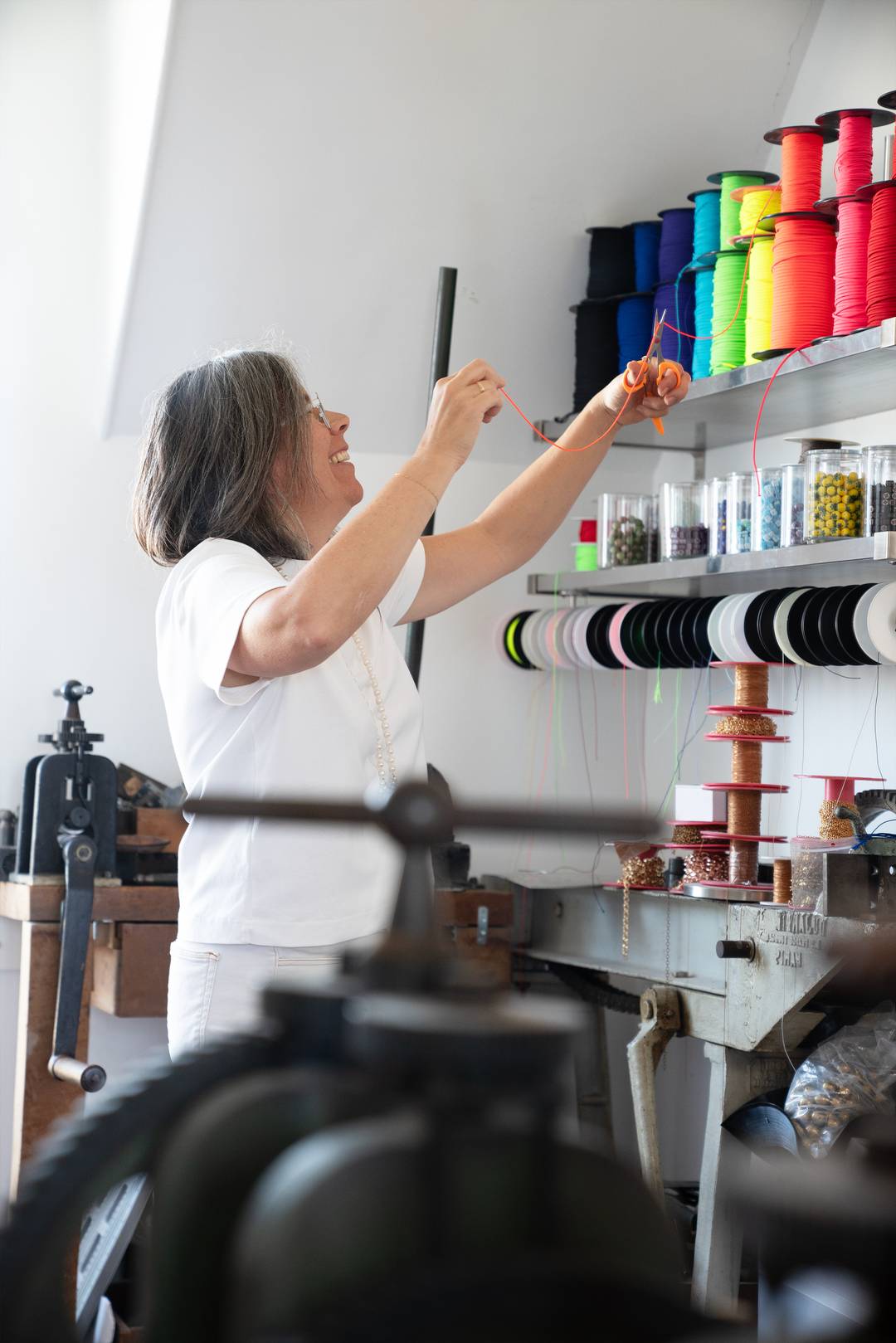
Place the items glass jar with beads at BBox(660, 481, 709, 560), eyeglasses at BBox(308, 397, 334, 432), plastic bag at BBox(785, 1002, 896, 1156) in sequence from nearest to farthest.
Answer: eyeglasses at BBox(308, 397, 334, 432) → plastic bag at BBox(785, 1002, 896, 1156) → glass jar with beads at BBox(660, 481, 709, 560)

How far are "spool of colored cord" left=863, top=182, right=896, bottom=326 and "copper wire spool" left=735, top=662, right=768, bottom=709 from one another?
65 cm

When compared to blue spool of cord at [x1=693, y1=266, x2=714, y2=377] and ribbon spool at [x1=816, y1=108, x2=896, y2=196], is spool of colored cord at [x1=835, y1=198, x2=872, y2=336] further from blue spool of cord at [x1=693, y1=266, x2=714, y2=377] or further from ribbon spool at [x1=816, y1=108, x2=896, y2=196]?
blue spool of cord at [x1=693, y1=266, x2=714, y2=377]

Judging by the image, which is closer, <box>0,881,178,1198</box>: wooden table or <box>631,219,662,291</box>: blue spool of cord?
<box>0,881,178,1198</box>: wooden table

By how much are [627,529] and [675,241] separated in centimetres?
59

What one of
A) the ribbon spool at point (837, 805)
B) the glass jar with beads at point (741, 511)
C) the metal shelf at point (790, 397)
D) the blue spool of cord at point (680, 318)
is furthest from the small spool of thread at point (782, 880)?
the blue spool of cord at point (680, 318)

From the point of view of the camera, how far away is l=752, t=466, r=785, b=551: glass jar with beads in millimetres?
2689

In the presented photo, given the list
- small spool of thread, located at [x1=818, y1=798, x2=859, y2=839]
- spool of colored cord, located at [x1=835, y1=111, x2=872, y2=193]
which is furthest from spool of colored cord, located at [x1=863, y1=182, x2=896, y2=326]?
small spool of thread, located at [x1=818, y1=798, x2=859, y2=839]

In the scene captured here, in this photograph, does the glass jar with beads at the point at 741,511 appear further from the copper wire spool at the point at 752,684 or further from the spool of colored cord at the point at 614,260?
the spool of colored cord at the point at 614,260

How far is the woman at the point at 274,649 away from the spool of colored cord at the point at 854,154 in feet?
3.84

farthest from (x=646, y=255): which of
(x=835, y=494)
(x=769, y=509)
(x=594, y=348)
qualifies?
(x=835, y=494)

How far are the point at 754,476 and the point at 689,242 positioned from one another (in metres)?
0.62

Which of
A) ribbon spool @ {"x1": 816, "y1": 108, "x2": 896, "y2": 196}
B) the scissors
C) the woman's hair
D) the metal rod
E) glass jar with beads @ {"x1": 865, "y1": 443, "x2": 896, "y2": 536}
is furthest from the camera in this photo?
the metal rod

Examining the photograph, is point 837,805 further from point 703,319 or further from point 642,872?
point 703,319

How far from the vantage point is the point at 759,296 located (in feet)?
8.98
